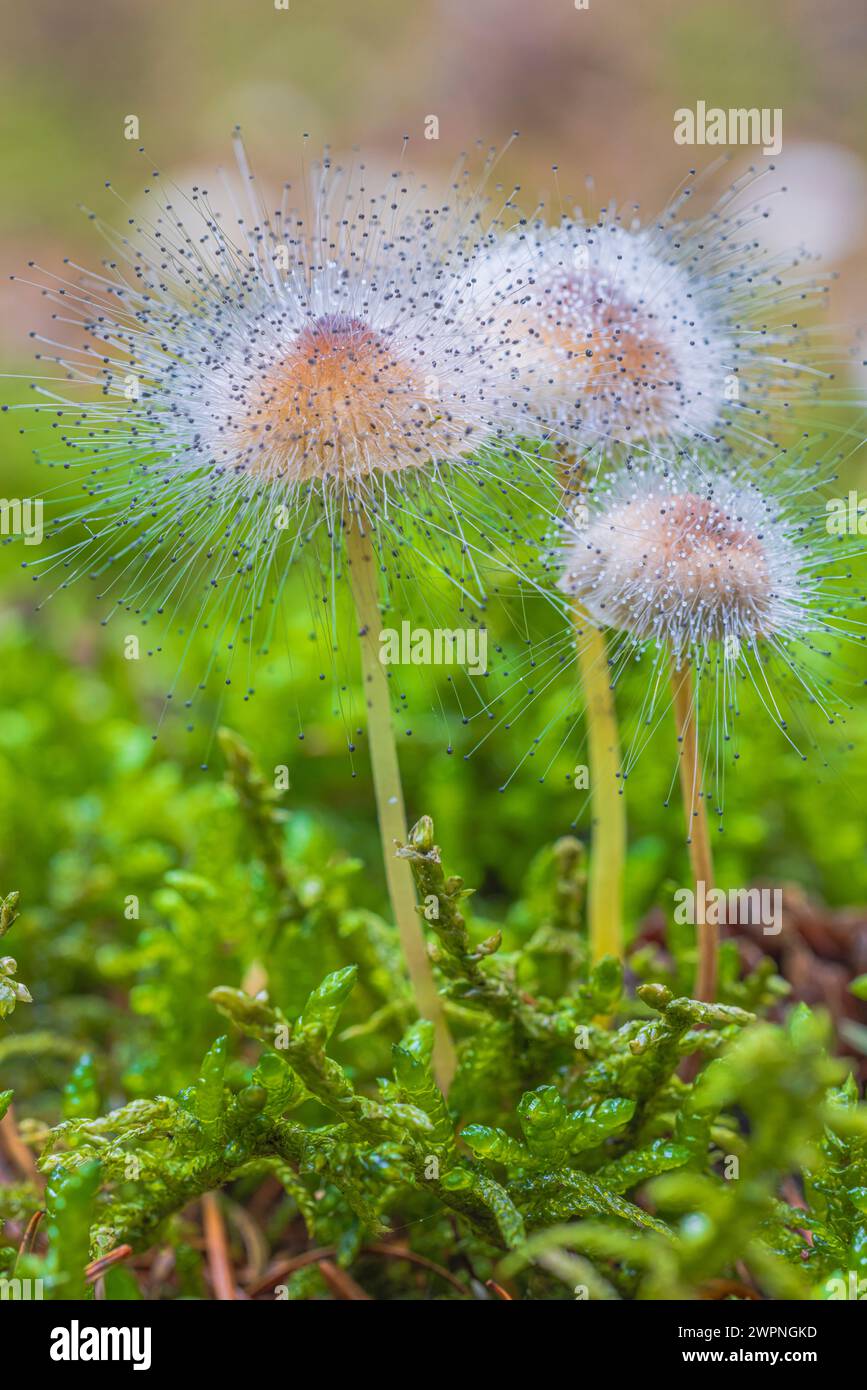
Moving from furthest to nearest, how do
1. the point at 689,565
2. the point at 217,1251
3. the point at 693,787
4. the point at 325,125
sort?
the point at 325,125 < the point at 217,1251 < the point at 693,787 < the point at 689,565

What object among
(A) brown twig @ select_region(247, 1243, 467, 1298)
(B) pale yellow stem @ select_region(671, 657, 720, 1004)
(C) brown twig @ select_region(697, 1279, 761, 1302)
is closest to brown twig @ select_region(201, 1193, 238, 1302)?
(A) brown twig @ select_region(247, 1243, 467, 1298)

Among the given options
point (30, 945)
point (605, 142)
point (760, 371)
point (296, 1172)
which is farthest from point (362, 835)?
point (605, 142)

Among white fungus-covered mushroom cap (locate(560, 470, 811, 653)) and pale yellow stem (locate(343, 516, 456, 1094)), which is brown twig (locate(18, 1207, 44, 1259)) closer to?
pale yellow stem (locate(343, 516, 456, 1094))

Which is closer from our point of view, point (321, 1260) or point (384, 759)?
point (384, 759)

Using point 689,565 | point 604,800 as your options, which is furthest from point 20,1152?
point 689,565

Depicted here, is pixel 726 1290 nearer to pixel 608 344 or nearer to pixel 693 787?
pixel 693 787

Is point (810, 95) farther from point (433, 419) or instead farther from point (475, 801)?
point (433, 419)
